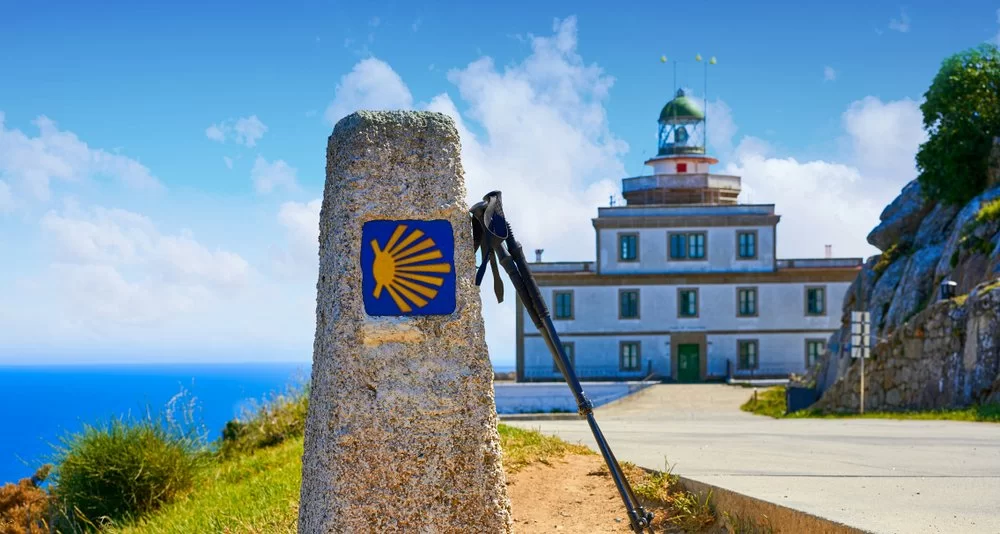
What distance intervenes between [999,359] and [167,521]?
13.5 m

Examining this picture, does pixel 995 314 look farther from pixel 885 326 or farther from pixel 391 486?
pixel 391 486

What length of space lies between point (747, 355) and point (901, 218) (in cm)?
1572

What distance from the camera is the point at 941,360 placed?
18.3 metres

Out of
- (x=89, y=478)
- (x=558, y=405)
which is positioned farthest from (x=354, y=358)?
(x=558, y=405)

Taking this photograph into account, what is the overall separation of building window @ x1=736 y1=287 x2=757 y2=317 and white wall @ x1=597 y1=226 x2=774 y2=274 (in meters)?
1.03

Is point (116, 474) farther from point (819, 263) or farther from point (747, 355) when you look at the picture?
point (819, 263)

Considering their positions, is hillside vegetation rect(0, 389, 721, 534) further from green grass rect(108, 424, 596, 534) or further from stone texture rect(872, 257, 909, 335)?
stone texture rect(872, 257, 909, 335)

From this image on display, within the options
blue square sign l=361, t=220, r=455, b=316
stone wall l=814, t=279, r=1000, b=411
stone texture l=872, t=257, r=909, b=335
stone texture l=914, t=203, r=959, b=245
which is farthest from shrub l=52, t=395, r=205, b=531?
stone texture l=914, t=203, r=959, b=245

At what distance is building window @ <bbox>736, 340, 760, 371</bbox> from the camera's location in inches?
1834

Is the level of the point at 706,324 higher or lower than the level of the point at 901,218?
lower

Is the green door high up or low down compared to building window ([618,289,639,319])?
down

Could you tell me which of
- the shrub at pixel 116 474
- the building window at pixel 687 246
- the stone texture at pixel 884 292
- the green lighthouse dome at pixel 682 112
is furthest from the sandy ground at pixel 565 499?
the green lighthouse dome at pixel 682 112

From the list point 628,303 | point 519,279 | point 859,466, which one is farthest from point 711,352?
point 519,279

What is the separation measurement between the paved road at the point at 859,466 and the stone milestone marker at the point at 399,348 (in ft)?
6.36
